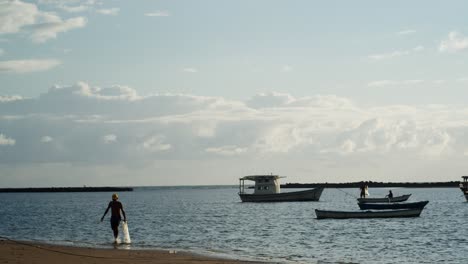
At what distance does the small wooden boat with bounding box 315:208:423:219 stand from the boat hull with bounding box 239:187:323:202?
32.2 m

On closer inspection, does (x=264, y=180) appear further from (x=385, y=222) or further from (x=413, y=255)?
(x=413, y=255)

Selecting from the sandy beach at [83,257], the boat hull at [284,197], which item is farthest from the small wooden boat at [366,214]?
the sandy beach at [83,257]

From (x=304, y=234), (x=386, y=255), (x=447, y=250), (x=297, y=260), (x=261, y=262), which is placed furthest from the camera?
(x=304, y=234)

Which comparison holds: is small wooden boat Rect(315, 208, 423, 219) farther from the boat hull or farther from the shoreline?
the shoreline

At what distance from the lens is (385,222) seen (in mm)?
55500

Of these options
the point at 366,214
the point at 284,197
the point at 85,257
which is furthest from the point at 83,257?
the point at 284,197

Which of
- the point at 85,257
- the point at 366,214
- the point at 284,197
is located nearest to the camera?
the point at 85,257

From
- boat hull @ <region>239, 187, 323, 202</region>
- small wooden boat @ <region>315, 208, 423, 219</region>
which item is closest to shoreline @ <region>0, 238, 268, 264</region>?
small wooden boat @ <region>315, 208, 423, 219</region>

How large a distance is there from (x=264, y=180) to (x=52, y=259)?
69222mm

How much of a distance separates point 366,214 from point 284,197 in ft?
129

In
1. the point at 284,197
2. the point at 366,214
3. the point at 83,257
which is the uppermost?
the point at 284,197

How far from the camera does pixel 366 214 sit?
55594 millimetres

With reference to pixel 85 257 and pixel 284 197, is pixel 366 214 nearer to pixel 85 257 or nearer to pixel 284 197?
pixel 85 257

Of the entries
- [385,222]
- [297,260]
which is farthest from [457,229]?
[297,260]
